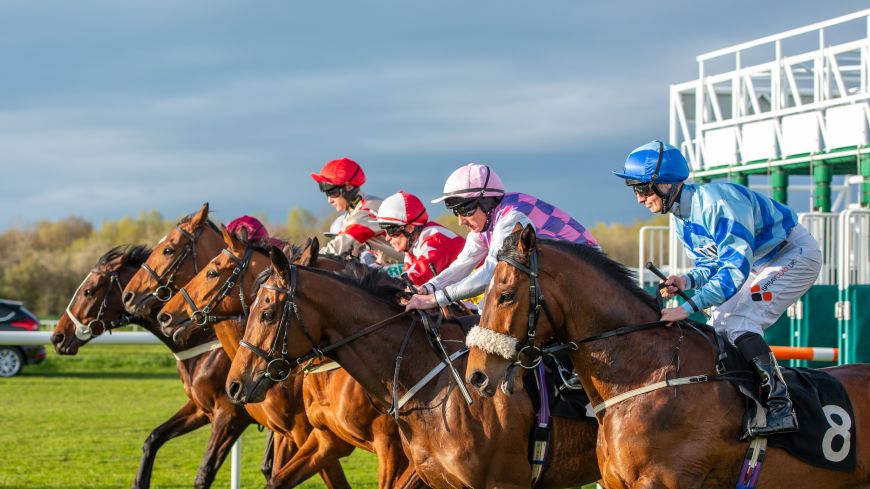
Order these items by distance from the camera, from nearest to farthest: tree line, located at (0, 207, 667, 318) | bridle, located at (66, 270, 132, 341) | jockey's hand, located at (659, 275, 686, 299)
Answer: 1. jockey's hand, located at (659, 275, 686, 299)
2. bridle, located at (66, 270, 132, 341)
3. tree line, located at (0, 207, 667, 318)

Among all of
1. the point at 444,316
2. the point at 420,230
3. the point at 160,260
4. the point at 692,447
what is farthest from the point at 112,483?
the point at 692,447

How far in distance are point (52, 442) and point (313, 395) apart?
6852mm

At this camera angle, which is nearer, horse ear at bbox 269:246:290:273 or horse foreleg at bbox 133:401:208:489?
horse ear at bbox 269:246:290:273

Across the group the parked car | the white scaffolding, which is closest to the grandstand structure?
the white scaffolding

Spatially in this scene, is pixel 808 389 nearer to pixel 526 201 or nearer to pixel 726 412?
pixel 726 412

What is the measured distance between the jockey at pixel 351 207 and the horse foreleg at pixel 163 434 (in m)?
1.51

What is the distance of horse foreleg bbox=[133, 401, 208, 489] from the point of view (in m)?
7.21

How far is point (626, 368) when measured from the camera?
434 cm

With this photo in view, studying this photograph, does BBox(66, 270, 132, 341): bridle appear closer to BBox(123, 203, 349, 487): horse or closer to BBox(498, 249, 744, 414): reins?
BBox(123, 203, 349, 487): horse

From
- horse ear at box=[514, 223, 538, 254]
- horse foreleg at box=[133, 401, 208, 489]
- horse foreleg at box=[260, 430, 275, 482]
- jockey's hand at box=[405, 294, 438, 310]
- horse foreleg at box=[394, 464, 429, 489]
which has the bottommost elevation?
horse foreleg at box=[260, 430, 275, 482]

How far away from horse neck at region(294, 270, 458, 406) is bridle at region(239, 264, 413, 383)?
0.04 m

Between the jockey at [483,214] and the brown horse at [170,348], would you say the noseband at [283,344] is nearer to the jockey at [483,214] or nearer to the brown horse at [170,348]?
the jockey at [483,214]

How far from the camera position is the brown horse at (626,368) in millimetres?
4207

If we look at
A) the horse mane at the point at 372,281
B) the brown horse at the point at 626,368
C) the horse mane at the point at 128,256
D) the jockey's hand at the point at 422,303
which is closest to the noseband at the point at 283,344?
the horse mane at the point at 372,281
